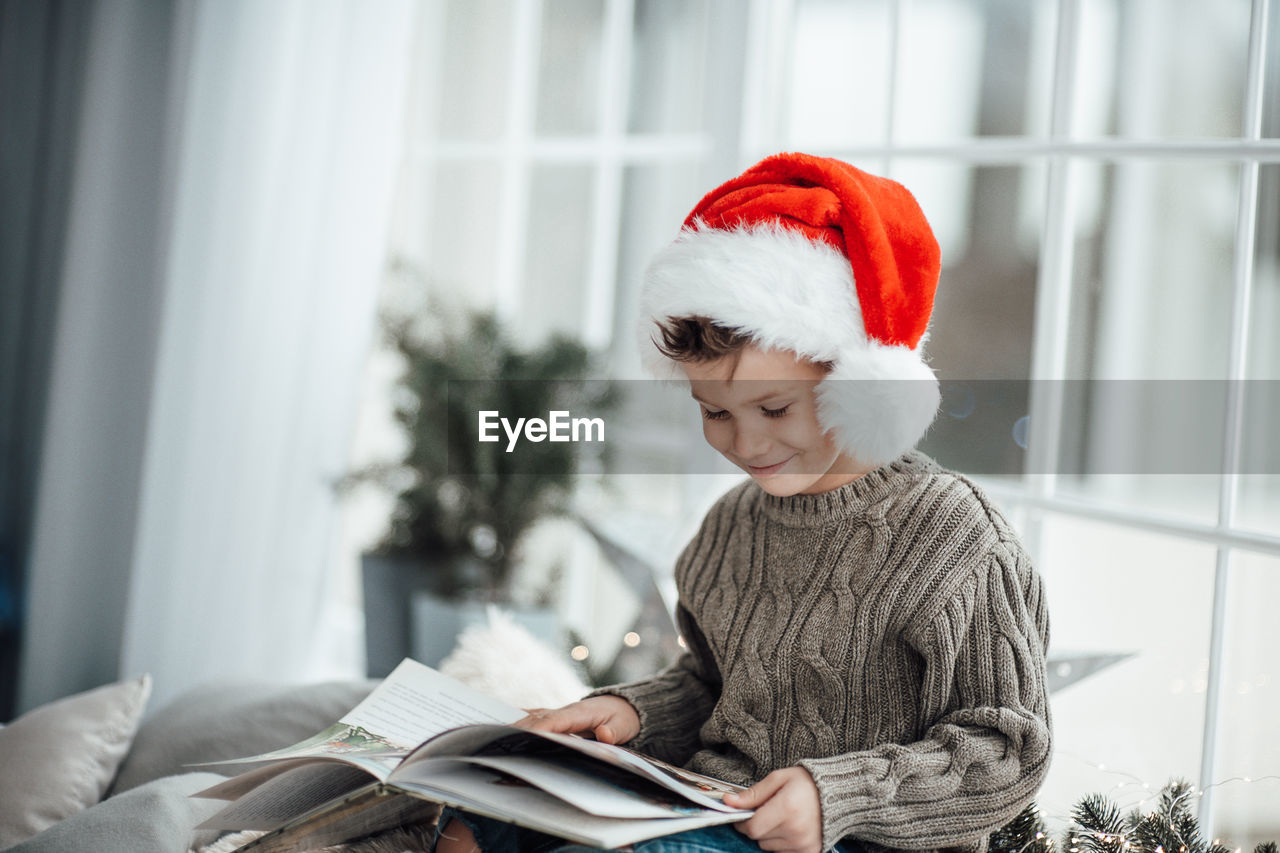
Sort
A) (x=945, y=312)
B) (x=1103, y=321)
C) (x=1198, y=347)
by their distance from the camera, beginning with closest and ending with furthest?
(x=945, y=312) < (x=1103, y=321) < (x=1198, y=347)

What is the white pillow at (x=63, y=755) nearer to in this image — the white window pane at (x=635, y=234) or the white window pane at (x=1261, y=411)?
the white window pane at (x=635, y=234)

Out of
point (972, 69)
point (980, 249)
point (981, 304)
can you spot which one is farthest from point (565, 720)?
point (972, 69)

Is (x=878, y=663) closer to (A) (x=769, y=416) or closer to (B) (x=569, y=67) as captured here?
(A) (x=769, y=416)

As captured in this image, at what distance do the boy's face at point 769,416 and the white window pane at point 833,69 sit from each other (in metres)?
0.94

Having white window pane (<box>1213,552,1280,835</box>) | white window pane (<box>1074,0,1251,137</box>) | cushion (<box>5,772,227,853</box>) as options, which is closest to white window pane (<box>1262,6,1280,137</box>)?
white window pane (<box>1213,552,1280,835</box>)

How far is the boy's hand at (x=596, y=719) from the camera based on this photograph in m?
0.85

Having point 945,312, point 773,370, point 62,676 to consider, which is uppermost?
point 945,312

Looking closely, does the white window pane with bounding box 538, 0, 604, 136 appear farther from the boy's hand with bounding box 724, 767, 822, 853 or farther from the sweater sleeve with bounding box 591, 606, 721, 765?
the boy's hand with bounding box 724, 767, 822, 853

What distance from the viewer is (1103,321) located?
344cm

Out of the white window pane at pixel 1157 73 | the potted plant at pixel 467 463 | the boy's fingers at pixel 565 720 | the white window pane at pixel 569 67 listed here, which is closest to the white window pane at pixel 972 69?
the white window pane at pixel 1157 73

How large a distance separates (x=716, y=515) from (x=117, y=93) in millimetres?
1618

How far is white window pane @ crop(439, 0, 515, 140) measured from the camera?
218cm

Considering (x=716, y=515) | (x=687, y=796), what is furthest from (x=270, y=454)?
(x=687, y=796)

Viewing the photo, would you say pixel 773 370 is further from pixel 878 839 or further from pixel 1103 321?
pixel 1103 321
